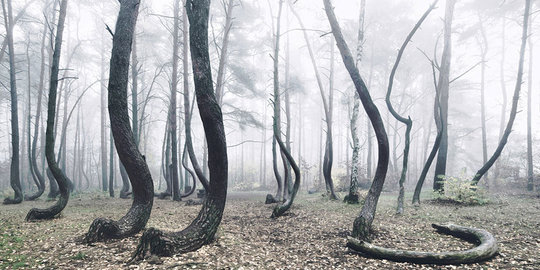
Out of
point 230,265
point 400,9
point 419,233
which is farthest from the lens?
point 400,9

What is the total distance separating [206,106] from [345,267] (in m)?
3.40

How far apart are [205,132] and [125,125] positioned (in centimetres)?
188

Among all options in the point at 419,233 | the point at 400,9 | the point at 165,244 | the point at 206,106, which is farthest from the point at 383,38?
the point at 165,244

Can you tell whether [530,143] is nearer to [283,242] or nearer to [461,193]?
[461,193]

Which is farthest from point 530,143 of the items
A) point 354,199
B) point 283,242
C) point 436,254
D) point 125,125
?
point 125,125

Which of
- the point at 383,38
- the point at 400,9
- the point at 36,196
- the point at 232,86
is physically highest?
the point at 400,9

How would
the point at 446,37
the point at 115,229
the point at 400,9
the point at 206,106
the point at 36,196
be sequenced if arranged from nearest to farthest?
the point at 206,106
the point at 115,229
the point at 446,37
the point at 36,196
the point at 400,9

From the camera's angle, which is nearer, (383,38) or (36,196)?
(36,196)

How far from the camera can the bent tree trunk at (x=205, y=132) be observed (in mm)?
4395

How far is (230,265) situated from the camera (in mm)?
3961

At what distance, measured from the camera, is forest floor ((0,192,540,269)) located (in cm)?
391

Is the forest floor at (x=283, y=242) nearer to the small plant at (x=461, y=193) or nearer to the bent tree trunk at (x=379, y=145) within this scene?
the bent tree trunk at (x=379, y=145)

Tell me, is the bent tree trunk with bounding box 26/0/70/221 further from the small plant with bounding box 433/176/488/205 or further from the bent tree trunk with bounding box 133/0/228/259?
the small plant with bounding box 433/176/488/205

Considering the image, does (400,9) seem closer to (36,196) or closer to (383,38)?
(383,38)
